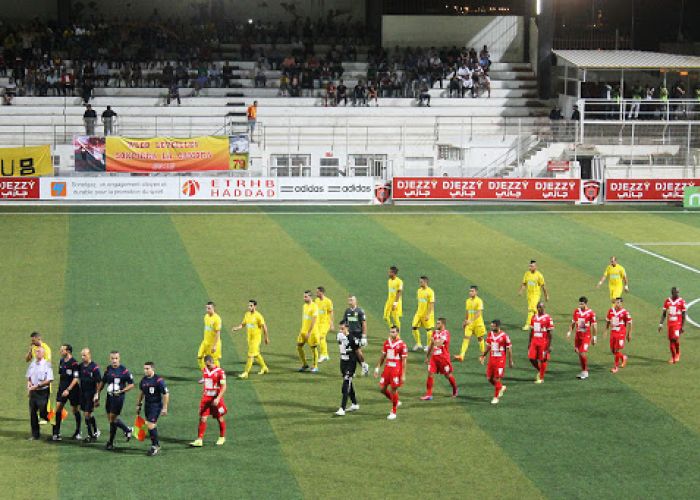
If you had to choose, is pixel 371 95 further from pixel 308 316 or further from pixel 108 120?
pixel 308 316

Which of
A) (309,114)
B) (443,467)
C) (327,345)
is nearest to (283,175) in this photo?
(309,114)

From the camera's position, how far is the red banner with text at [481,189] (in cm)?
5316

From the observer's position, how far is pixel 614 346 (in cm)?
2434

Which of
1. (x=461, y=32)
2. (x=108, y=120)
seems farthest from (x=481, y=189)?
(x=461, y=32)

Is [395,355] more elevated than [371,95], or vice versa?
[371,95]

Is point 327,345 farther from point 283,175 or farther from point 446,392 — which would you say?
point 283,175

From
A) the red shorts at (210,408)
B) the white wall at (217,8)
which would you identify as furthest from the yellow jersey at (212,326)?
the white wall at (217,8)

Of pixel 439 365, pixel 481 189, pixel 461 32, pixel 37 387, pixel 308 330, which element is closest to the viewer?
pixel 37 387

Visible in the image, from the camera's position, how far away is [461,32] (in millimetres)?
69938

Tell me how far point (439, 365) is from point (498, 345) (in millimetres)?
1131

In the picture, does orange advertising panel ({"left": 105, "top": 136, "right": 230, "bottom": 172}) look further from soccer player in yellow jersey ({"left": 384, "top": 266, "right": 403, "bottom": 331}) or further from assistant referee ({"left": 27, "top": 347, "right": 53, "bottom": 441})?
assistant referee ({"left": 27, "top": 347, "right": 53, "bottom": 441})

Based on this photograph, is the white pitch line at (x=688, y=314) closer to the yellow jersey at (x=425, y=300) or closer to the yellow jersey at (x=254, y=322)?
the yellow jersey at (x=425, y=300)

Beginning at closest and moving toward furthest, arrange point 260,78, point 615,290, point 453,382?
point 453,382 < point 615,290 < point 260,78

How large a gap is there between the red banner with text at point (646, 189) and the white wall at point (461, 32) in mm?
18160
